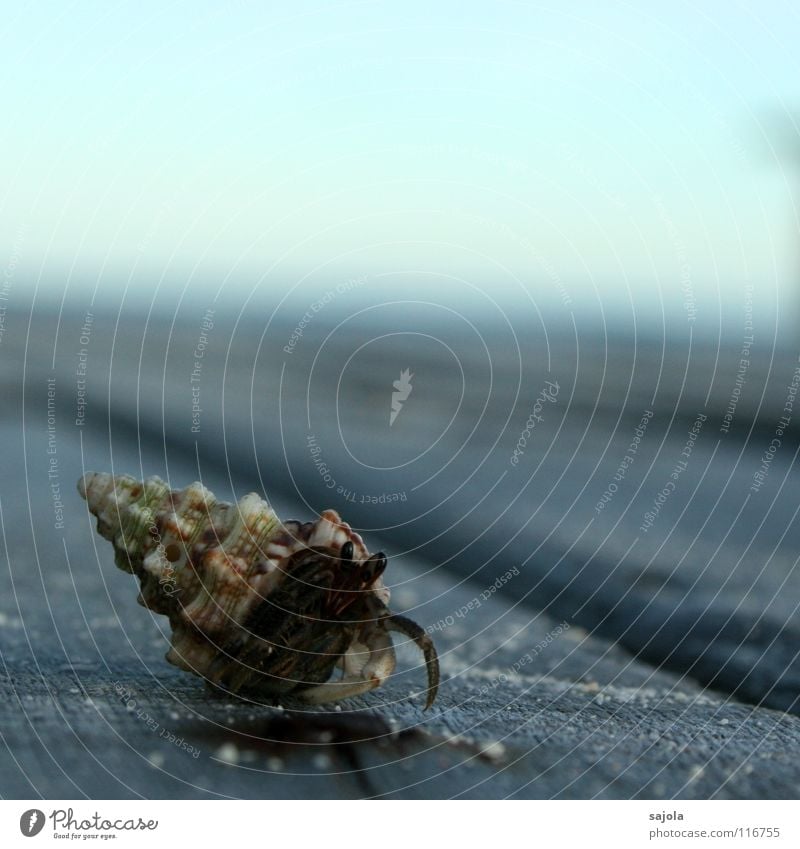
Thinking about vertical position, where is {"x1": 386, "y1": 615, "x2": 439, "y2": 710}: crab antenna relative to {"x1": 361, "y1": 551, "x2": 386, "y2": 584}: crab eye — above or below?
below

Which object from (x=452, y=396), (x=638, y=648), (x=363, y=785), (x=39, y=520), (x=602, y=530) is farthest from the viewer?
(x=452, y=396)

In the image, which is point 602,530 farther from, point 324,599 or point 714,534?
point 324,599

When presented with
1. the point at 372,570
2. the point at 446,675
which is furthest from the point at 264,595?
the point at 446,675

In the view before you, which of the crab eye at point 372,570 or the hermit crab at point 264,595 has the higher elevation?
the crab eye at point 372,570

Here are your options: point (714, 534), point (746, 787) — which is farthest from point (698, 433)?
point (746, 787)

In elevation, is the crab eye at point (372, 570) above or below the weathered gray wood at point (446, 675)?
above

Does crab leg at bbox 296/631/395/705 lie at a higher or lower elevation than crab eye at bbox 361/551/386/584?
lower
